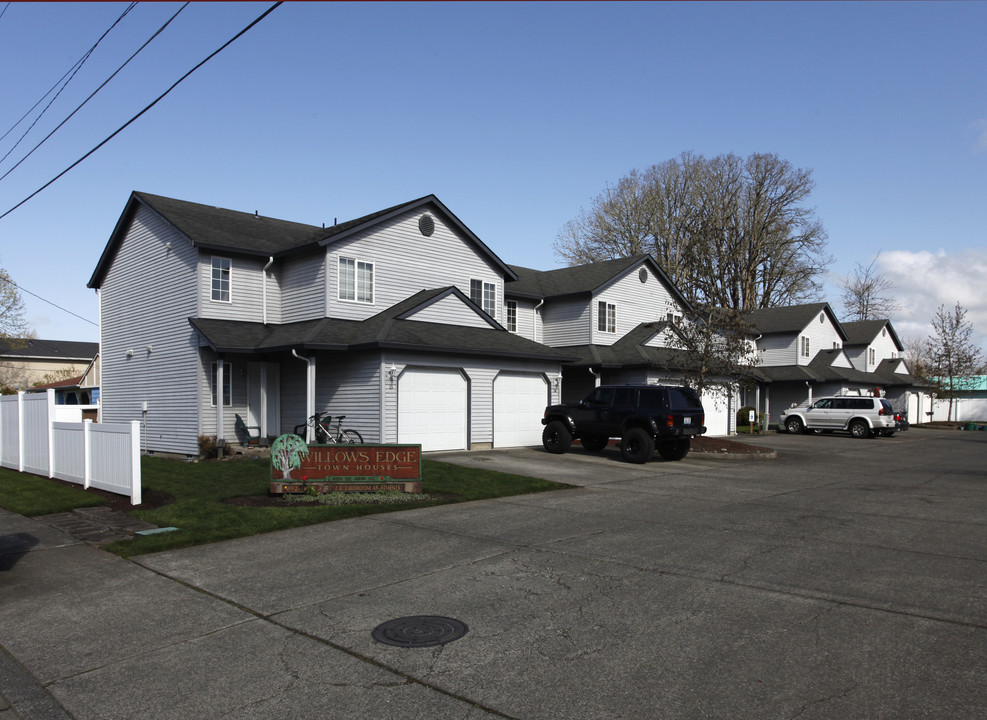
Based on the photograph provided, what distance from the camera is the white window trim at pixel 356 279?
22.9 metres

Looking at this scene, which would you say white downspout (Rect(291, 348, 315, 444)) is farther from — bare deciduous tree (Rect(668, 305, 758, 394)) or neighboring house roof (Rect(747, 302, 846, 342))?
neighboring house roof (Rect(747, 302, 846, 342))

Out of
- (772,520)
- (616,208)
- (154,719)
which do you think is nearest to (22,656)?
(154,719)

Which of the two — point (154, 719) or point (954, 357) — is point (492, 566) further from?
point (954, 357)

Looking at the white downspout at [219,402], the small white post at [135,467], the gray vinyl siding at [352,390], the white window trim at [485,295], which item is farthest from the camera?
the white window trim at [485,295]

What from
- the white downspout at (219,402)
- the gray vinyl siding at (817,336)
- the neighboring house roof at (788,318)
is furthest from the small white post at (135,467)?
the gray vinyl siding at (817,336)

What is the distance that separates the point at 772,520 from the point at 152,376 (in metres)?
20.7

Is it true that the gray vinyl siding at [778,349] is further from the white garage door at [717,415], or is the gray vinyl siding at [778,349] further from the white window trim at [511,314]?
the white window trim at [511,314]

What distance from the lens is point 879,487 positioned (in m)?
15.3

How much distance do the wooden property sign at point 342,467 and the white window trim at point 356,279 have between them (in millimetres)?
10492

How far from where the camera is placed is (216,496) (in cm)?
1328

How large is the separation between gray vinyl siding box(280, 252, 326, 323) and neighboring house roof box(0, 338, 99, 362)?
43.6m

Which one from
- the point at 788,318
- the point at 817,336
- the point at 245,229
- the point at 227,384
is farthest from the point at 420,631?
the point at 817,336

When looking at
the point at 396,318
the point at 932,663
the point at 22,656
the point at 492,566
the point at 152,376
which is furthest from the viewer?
the point at 152,376

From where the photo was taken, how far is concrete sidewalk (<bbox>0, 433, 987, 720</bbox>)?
4816 mm
